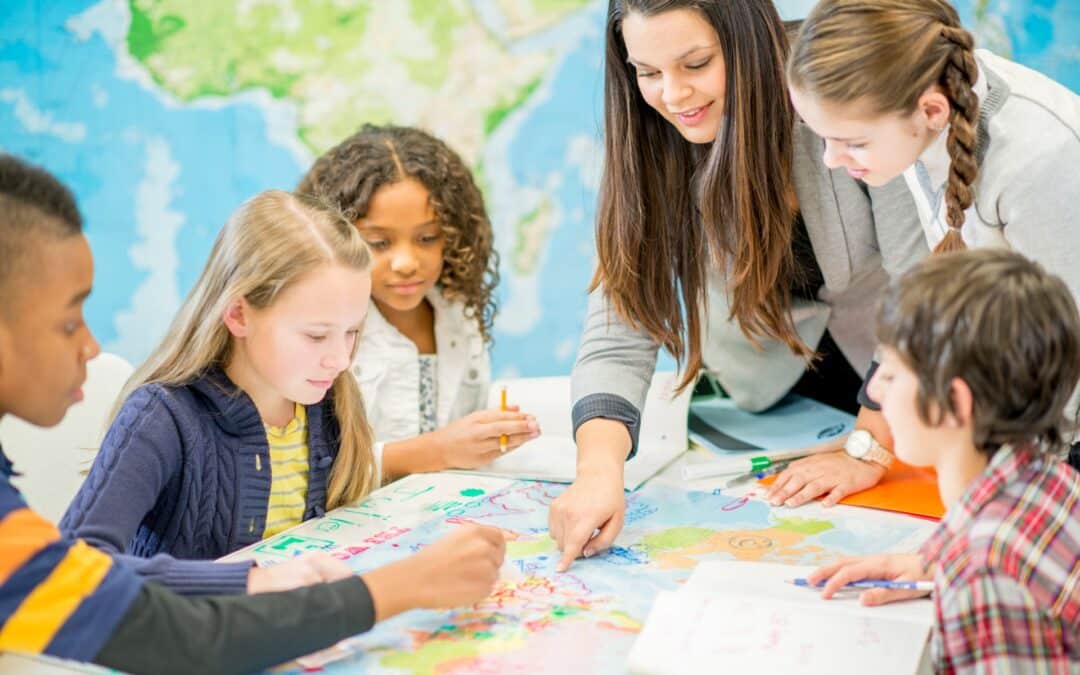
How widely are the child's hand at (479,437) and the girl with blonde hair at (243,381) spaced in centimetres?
24

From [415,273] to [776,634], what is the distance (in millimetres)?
987

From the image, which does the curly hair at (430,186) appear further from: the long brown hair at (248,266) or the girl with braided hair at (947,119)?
Answer: the girl with braided hair at (947,119)

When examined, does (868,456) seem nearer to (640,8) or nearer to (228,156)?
(640,8)

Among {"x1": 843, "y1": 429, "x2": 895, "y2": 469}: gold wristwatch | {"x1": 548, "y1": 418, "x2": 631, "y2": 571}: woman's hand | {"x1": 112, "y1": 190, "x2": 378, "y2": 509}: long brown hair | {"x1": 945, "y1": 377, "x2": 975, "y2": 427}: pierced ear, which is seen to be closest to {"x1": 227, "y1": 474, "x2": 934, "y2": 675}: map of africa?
{"x1": 548, "y1": 418, "x2": 631, "y2": 571}: woman's hand

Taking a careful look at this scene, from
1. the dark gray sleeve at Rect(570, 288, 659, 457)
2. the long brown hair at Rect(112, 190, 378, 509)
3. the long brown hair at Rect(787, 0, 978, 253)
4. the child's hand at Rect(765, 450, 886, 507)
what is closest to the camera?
the long brown hair at Rect(787, 0, 978, 253)

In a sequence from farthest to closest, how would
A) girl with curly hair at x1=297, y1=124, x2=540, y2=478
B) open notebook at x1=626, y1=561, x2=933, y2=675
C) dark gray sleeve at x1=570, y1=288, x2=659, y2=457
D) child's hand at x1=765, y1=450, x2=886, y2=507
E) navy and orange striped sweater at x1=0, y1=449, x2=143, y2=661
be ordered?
girl with curly hair at x1=297, y1=124, x2=540, y2=478 < dark gray sleeve at x1=570, y1=288, x2=659, y2=457 < child's hand at x1=765, y1=450, x2=886, y2=507 < open notebook at x1=626, y1=561, x2=933, y2=675 < navy and orange striped sweater at x1=0, y1=449, x2=143, y2=661

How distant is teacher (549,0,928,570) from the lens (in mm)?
1284

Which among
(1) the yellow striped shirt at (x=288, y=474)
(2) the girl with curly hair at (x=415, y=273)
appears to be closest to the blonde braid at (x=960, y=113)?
(1) the yellow striped shirt at (x=288, y=474)

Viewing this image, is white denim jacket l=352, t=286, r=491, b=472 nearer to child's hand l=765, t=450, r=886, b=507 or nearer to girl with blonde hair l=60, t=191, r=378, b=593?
girl with blonde hair l=60, t=191, r=378, b=593

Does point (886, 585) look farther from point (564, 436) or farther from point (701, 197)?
point (564, 436)

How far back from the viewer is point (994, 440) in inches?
33.0

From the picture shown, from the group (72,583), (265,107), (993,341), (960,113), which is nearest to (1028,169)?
(960,113)

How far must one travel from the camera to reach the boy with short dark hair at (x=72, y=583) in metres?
0.77

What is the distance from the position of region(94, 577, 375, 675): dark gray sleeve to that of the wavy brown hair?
47 centimetres
